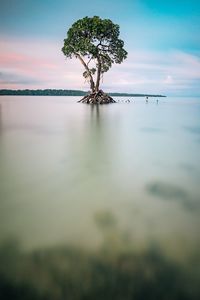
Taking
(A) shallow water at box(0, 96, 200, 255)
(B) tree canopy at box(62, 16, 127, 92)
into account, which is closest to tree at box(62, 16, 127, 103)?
(B) tree canopy at box(62, 16, 127, 92)

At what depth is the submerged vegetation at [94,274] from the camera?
213cm

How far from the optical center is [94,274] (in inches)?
92.7

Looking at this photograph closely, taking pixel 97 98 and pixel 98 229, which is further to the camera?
pixel 97 98

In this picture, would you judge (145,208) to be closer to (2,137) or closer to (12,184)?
(12,184)

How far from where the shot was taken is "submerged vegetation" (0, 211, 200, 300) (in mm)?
2135

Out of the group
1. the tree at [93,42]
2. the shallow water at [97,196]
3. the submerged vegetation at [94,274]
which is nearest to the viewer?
the submerged vegetation at [94,274]

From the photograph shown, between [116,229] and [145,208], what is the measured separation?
778mm

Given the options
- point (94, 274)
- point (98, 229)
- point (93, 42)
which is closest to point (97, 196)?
point (98, 229)

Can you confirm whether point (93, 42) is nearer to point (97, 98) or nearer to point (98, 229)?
point (97, 98)

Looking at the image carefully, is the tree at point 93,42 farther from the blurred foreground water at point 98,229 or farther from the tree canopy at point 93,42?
the blurred foreground water at point 98,229

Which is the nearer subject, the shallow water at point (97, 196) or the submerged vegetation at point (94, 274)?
the submerged vegetation at point (94, 274)

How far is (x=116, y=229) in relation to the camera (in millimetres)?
3211

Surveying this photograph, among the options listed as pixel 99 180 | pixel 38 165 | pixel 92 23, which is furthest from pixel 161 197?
pixel 92 23

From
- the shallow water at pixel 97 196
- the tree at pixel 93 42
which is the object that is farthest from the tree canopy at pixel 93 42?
the shallow water at pixel 97 196
